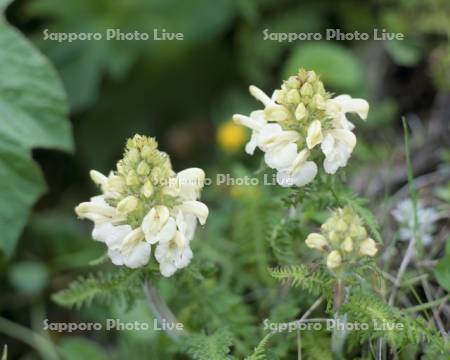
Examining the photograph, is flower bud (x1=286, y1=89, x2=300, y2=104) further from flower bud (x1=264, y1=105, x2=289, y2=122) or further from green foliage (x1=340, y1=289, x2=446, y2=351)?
green foliage (x1=340, y1=289, x2=446, y2=351)

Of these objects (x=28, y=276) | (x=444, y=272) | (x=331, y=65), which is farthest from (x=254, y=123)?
(x=28, y=276)

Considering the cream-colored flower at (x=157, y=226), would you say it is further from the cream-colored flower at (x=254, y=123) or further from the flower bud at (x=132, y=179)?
the cream-colored flower at (x=254, y=123)

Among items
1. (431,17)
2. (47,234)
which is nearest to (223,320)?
(47,234)

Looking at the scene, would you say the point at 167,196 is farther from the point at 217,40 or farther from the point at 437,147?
the point at 217,40

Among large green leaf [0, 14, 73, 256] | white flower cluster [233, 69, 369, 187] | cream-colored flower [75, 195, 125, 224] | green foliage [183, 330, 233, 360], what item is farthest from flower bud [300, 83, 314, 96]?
large green leaf [0, 14, 73, 256]

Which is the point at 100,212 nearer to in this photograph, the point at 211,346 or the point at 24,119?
the point at 211,346

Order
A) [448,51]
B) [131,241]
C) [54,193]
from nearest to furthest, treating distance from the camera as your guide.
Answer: [131,241], [448,51], [54,193]

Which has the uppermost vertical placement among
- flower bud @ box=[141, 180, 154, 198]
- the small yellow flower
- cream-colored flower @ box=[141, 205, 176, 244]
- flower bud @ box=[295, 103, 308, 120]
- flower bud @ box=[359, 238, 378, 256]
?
the small yellow flower
